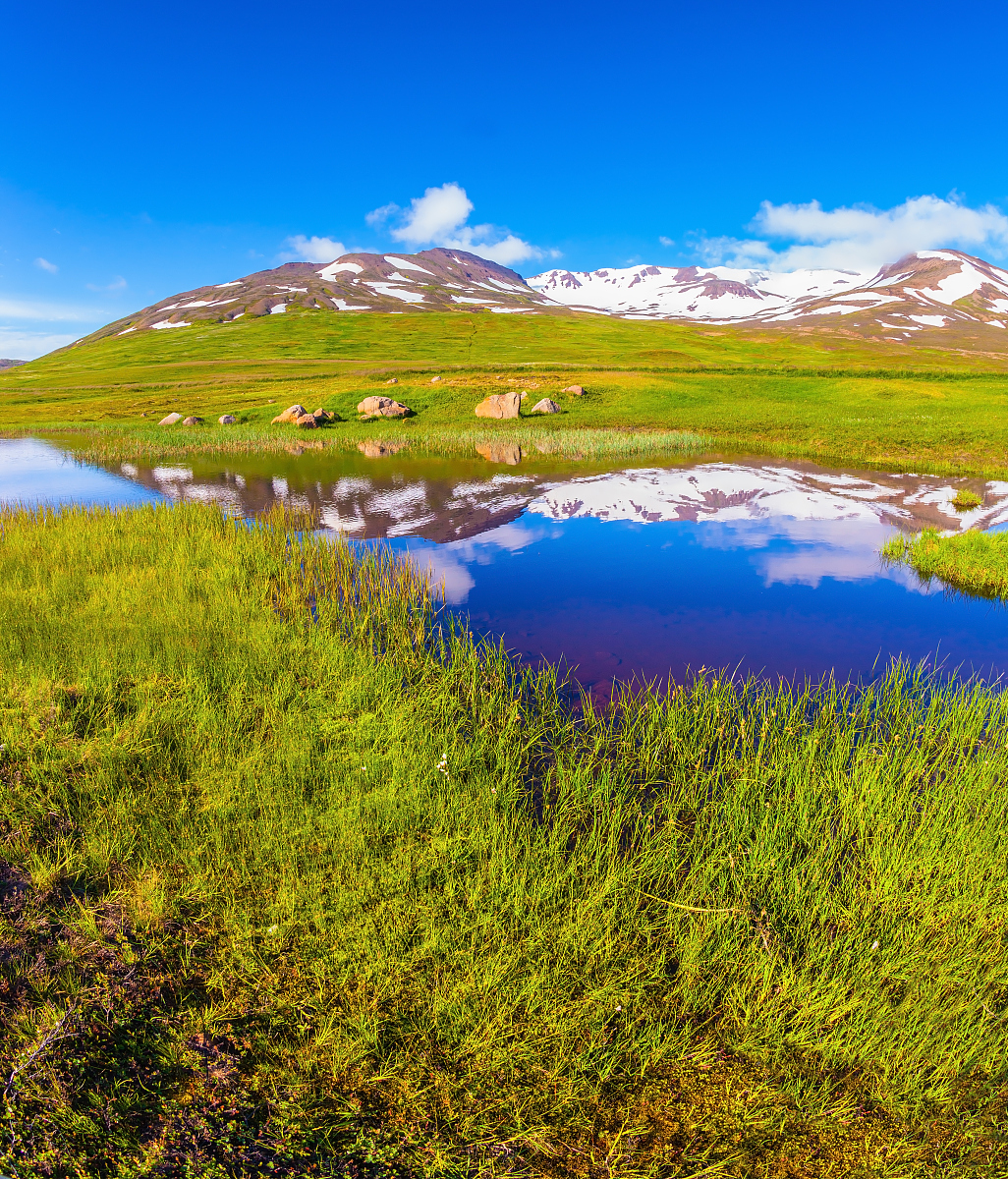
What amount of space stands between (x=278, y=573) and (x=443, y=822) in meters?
8.24

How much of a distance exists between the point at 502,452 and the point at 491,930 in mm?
29416

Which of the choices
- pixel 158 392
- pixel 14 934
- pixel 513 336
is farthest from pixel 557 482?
pixel 513 336

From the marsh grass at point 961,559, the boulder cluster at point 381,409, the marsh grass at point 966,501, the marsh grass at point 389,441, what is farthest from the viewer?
the boulder cluster at point 381,409

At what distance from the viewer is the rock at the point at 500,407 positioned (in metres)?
41.6

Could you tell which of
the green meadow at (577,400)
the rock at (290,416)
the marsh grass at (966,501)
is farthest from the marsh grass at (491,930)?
the rock at (290,416)

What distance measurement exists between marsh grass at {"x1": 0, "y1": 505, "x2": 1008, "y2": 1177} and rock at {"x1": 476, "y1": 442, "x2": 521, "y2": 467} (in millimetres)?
23755

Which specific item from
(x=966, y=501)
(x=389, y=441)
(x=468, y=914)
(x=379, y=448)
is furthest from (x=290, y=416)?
(x=468, y=914)

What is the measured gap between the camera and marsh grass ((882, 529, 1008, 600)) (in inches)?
502

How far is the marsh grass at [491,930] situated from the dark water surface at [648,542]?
2699 mm

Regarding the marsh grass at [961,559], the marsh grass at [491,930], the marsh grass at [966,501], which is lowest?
the marsh grass at [491,930]

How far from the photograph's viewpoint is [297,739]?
6.41 m

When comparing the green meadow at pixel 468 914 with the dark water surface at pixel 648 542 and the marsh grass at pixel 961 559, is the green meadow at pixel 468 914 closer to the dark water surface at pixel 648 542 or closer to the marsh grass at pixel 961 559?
the dark water surface at pixel 648 542

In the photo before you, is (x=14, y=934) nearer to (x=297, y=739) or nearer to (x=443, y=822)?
(x=297, y=739)

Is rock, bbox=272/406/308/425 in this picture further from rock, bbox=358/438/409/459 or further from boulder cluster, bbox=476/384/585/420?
boulder cluster, bbox=476/384/585/420
